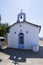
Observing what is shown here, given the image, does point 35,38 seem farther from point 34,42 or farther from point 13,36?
point 13,36

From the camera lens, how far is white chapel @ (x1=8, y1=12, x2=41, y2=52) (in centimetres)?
2352

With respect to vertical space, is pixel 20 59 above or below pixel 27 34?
below

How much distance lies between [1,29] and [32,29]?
9.11 m

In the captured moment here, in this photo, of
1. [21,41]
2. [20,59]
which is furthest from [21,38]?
[20,59]

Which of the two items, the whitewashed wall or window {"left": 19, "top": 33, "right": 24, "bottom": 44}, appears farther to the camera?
window {"left": 19, "top": 33, "right": 24, "bottom": 44}

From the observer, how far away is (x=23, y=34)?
2406 cm

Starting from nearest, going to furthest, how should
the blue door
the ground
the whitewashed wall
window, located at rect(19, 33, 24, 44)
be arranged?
the ground < the whitewashed wall < the blue door < window, located at rect(19, 33, 24, 44)

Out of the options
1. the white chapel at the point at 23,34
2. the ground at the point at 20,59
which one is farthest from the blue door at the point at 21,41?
the ground at the point at 20,59

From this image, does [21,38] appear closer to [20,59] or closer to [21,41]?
[21,41]

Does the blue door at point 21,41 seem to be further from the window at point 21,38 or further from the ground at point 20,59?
the ground at point 20,59

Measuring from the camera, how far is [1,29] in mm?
15297

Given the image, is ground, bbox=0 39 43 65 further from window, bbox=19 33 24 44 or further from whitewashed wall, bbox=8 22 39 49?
window, bbox=19 33 24 44

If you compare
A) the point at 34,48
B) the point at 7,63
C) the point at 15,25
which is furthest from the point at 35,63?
the point at 15,25

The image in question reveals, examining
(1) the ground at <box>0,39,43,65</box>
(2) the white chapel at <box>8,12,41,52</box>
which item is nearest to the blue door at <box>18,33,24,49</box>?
(2) the white chapel at <box>8,12,41,52</box>
